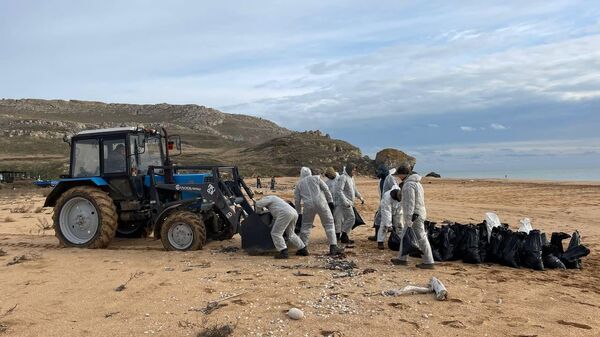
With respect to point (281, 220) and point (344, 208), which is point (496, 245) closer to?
point (344, 208)

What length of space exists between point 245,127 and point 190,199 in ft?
321

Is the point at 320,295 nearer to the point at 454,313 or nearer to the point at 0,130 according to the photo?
the point at 454,313

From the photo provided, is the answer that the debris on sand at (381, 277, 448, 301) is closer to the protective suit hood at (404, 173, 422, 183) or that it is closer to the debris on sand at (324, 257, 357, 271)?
the debris on sand at (324, 257, 357, 271)

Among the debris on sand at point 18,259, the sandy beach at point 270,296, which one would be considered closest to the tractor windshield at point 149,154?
the sandy beach at point 270,296

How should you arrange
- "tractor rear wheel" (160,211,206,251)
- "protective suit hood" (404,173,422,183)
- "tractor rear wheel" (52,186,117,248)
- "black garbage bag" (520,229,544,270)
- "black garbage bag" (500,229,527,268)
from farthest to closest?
"tractor rear wheel" (52,186,117,248) → "tractor rear wheel" (160,211,206,251) → "protective suit hood" (404,173,422,183) → "black garbage bag" (500,229,527,268) → "black garbage bag" (520,229,544,270)

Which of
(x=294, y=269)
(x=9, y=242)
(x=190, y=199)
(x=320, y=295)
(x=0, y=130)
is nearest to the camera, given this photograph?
(x=320, y=295)

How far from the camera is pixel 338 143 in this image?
178 feet

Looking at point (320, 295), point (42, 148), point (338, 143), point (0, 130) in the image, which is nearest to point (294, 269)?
point (320, 295)

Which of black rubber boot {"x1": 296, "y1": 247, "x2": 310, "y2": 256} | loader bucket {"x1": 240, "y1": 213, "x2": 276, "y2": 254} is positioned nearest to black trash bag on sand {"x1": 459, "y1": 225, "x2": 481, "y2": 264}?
black rubber boot {"x1": 296, "y1": 247, "x2": 310, "y2": 256}

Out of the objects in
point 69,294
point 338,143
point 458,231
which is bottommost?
Answer: point 69,294

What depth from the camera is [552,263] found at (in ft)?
24.9

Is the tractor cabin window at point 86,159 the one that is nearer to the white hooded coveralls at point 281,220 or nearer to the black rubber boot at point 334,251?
the white hooded coveralls at point 281,220

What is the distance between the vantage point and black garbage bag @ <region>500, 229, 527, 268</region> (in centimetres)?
770

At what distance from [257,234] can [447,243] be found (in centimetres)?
318
